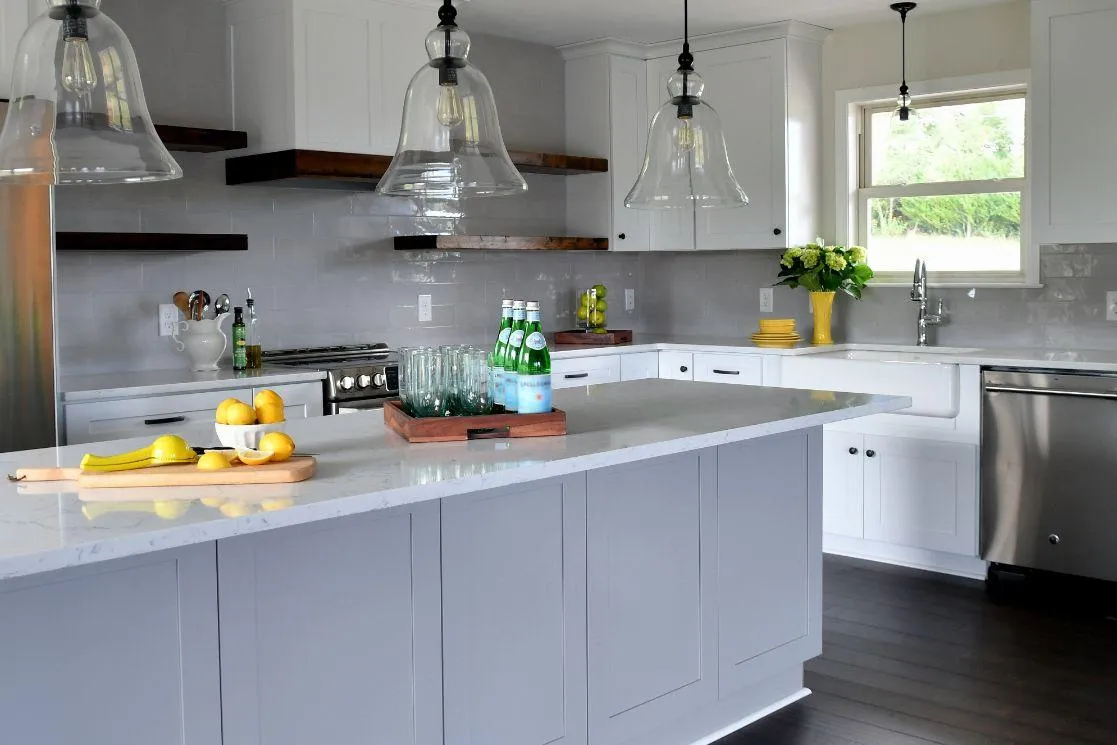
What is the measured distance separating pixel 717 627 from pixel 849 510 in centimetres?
213

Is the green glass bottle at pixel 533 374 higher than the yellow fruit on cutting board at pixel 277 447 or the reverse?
higher

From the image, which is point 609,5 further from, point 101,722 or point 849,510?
point 101,722

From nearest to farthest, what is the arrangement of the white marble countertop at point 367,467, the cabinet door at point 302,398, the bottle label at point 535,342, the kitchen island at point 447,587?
the white marble countertop at point 367,467 < the kitchen island at point 447,587 < the bottle label at point 535,342 < the cabinet door at point 302,398

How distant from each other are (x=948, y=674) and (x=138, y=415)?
2.82 metres

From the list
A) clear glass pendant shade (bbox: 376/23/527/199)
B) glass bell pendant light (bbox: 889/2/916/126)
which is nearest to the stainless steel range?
clear glass pendant shade (bbox: 376/23/527/199)

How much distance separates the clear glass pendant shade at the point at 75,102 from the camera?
5.94ft

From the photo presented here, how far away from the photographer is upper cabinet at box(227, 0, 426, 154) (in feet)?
15.1

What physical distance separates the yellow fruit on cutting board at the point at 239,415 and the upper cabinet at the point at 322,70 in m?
2.39

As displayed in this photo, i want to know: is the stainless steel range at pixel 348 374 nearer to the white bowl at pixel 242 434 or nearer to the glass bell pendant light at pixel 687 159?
the glass bell pendant light at pixel 687 159

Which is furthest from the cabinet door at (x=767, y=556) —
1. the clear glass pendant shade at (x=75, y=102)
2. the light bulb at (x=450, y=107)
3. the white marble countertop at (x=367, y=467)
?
the clear glass pendant shade at (x=75, y=102)

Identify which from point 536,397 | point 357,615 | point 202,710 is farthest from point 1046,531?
point 202,710

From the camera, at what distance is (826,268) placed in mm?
5480

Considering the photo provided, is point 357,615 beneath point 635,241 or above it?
beneath

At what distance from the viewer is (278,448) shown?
2.24 m
